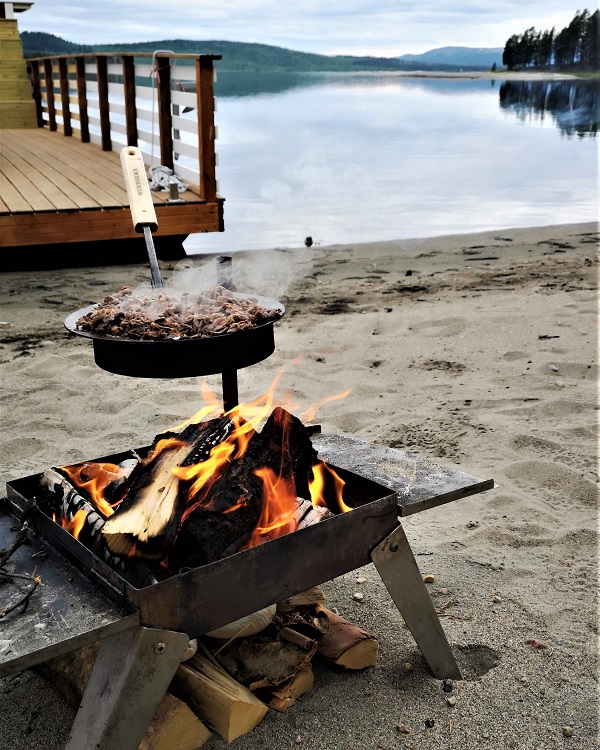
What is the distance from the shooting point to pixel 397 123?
2554 inches

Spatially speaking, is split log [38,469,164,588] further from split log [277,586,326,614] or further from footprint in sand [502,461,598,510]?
footprint in sand [502,461,598,510]

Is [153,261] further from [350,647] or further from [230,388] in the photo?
[350,647]

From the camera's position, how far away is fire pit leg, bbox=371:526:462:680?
8.45 feet

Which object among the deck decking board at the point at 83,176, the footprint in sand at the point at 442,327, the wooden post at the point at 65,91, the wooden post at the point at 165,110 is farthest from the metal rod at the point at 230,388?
the wooden post at the point at 65,91

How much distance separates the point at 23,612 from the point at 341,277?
25.1 feet

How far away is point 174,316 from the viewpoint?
280 cm

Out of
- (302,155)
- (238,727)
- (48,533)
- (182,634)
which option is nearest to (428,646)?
(238,727)

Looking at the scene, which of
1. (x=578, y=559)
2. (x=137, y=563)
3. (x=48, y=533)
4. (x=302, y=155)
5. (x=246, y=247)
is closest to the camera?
(x=137, y=563)

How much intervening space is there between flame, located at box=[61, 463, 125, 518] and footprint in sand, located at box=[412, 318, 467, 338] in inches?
168

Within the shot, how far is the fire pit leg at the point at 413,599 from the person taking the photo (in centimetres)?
258

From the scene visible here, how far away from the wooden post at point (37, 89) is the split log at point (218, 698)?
1703cm

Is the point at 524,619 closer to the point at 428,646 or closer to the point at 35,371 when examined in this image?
the point at 428,646

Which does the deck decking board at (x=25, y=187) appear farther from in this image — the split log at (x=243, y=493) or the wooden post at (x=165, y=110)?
the split log at (x=243, y=493)

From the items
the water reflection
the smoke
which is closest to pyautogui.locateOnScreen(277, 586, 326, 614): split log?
the smoke
